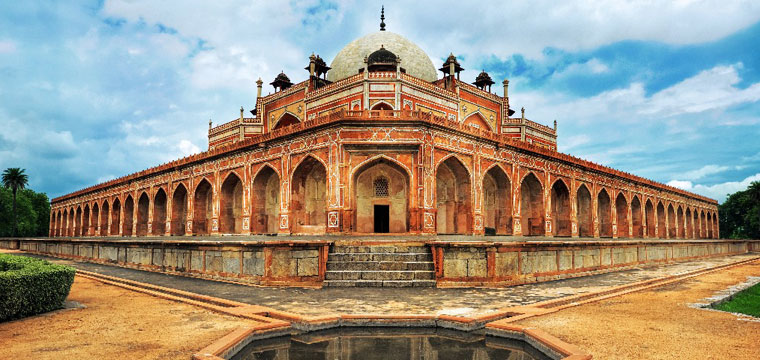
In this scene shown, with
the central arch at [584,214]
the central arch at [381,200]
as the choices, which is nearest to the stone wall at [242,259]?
the central arch at [381,200]

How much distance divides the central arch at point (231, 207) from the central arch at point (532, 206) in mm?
13691

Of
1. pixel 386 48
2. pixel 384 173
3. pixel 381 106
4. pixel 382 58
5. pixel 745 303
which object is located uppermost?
pixel 386 48

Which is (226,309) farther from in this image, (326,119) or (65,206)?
(65,206)

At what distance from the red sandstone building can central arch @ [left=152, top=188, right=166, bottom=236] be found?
0.08 m

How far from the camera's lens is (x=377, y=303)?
6.57 metres

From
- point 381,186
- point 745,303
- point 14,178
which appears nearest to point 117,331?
point 745,303

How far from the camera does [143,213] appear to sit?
31.0 meters

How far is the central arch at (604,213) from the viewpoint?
1105 inches

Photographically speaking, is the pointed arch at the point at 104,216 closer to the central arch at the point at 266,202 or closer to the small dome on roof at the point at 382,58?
the central arch at the point at 266,202

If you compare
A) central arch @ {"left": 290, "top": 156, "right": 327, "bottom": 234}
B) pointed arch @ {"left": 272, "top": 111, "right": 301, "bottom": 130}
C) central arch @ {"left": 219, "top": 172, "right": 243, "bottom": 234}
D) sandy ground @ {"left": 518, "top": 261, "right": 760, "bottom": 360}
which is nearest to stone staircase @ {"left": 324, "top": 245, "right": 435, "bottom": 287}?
sandy ground @ {"left": 518, "top": 261, "right": 760, "bottom": 360}

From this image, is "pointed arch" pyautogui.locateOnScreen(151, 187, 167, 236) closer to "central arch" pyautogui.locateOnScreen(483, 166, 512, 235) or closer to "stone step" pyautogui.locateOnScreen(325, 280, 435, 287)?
"central arch" pyautogui.locateOnScreen(483, 166, 512, 235)

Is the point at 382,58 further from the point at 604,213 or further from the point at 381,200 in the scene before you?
the point at 604,213

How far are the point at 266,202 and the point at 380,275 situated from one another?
14.5m

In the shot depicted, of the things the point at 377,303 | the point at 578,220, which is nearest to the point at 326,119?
the point at 377,303
